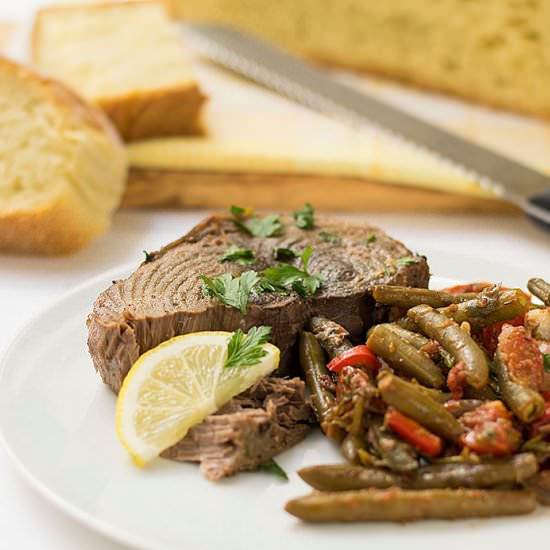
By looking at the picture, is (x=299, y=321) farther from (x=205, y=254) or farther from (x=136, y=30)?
(x=136, y=30)

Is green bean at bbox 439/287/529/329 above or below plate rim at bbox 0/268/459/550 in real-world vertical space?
above

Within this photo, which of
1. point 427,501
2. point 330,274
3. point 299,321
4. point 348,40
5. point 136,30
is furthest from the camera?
point 348,40

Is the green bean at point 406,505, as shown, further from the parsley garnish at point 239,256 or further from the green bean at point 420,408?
the parsley garnish at point 239,256

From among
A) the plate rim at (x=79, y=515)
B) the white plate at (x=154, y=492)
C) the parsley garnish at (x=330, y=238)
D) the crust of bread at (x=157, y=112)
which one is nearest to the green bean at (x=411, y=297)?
the parsley garnish at (x=330, y=238)

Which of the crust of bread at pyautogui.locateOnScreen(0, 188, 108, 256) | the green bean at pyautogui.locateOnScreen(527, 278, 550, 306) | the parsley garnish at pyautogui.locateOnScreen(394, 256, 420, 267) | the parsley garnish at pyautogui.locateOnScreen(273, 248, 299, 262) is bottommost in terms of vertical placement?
the crust of bread at pyautogui.locateOnScreen(0, 188, 108, 256)

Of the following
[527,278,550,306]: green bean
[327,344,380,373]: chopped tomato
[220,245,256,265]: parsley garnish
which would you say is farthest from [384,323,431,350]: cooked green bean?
[220,245,256,265]: parsley garnish

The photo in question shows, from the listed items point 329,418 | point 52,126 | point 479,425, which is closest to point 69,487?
point 329,418

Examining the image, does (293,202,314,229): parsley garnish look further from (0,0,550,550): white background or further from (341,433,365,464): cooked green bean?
(341,433,365,464): cooked green bean
